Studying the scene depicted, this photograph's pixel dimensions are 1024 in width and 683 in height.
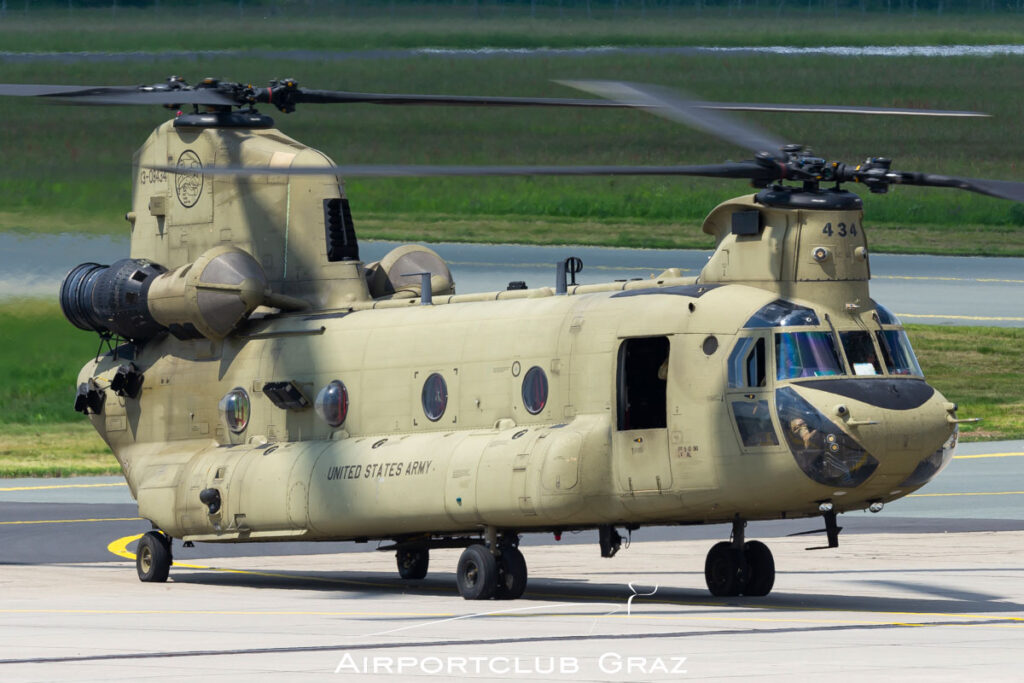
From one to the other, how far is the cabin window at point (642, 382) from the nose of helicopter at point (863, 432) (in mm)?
1535

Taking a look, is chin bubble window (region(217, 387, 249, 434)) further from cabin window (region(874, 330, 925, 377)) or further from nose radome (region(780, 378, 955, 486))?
cabin window (region(874, 330, 925, 377))

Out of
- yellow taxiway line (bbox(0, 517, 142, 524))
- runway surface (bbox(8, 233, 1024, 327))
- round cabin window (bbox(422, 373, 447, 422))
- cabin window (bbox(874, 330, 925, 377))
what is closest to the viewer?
cabin window (bbox(874, 330, 925, 377))

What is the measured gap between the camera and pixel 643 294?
65.5ft

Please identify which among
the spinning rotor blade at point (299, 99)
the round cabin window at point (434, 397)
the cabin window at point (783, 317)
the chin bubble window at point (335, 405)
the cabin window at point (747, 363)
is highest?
the spinning rotor blade at point (299, 99)

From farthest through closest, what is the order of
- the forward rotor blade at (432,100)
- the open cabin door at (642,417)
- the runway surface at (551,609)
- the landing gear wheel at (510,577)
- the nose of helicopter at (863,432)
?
1. the landing gear wheel at (510,577)
2. the forward rotor blade at (432,100)
3. the open cabin door at (642,417)
4. the nose of helicopter at (863,432)
5. the runway surface at (551,609)

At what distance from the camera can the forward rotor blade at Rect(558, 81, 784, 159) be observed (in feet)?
59.4

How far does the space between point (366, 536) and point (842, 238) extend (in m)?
6.88

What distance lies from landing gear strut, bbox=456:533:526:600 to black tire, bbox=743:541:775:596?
2.51 metres

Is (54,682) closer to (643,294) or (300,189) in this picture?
(643,294)

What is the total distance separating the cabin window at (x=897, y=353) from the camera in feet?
62.5

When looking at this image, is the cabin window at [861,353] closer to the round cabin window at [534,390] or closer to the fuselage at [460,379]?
the fuselage at [460,379]

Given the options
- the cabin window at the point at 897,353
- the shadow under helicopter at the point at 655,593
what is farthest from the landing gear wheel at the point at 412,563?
the cabin window at the point at 897,353

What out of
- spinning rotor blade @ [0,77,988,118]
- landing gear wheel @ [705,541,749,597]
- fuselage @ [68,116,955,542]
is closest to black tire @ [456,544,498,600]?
fuselage @ [68,116,955,542]

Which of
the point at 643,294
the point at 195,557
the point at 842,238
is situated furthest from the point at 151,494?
the point at 842,238
